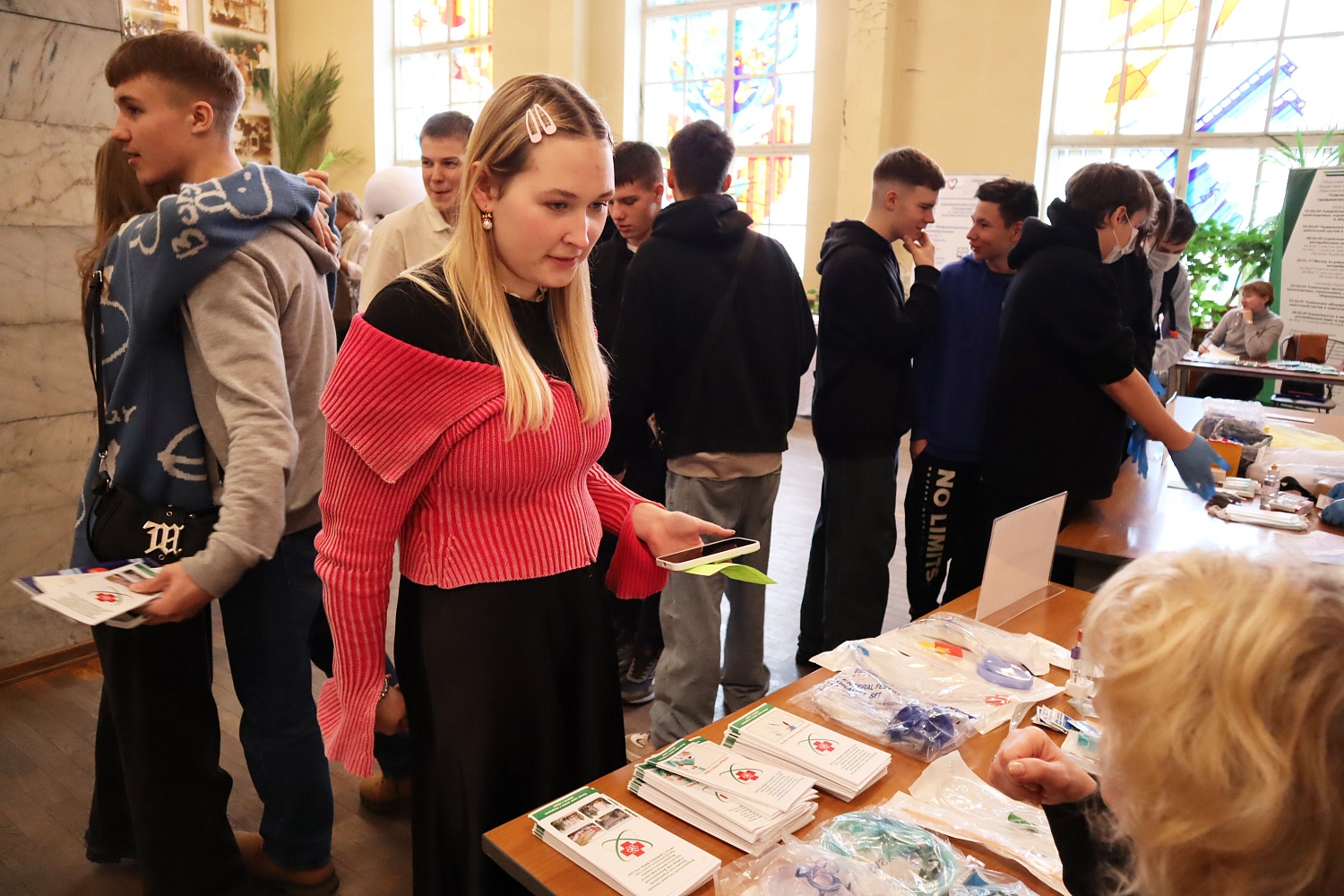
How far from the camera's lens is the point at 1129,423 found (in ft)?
9.58

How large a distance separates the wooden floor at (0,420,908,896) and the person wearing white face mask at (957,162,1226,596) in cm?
113

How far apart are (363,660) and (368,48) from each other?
10.6 m

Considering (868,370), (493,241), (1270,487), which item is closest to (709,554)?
(493,241)

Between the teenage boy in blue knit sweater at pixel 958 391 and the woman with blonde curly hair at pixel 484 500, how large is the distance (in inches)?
69.7

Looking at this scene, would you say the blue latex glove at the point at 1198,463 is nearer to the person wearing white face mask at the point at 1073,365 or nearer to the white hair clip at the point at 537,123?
the person wearing white face mask at the point at 1073,365

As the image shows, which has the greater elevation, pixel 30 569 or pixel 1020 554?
pixel 1020 554

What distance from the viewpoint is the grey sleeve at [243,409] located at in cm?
153

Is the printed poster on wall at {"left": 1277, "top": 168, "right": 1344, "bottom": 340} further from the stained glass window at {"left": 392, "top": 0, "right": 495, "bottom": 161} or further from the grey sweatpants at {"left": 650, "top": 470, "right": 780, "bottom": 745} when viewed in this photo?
the stained glass window at {"left": 392, "top": 0, "right": 495, "bottom": 161}

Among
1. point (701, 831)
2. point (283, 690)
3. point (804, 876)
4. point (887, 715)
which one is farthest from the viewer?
point (283, 690)

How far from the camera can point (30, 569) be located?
2916 millimetres

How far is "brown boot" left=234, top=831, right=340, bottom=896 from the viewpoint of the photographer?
199 centimetres

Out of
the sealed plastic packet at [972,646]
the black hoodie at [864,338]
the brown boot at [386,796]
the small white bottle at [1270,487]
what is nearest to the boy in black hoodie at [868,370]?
the black hoodie at [864,338]

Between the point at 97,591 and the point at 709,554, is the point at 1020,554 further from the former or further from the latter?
the point at 97,591

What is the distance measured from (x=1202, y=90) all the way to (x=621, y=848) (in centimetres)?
762
